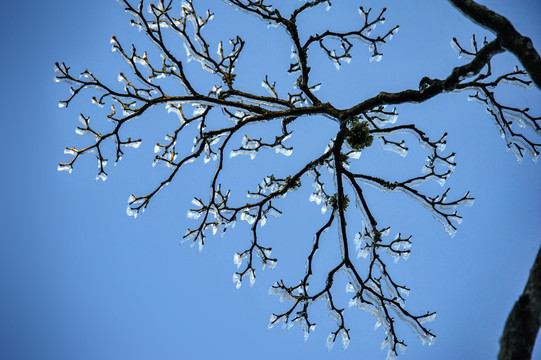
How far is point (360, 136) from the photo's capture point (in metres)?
3.27

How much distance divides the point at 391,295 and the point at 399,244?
0.61 m

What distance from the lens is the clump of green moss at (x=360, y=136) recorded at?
10.7ft

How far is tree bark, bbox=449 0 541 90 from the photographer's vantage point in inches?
81.2

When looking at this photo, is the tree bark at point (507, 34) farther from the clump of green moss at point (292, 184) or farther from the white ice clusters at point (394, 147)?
the clump of green moss at point (292, 184)

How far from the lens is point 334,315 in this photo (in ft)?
11.1

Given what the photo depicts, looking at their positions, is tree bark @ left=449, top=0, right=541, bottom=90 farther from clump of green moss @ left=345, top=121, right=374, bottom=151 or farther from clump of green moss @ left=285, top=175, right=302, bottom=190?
clump of green moss @ left=285, top=175, right=302, bottom=190

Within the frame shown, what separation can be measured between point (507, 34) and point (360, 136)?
4.62ft

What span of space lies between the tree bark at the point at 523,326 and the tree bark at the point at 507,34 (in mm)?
1419

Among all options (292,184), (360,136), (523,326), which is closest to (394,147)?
(360,136)

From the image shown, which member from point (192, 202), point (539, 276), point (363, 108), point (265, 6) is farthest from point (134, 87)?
point (539, 276)

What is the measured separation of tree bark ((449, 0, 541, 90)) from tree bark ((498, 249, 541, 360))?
55.9 inches

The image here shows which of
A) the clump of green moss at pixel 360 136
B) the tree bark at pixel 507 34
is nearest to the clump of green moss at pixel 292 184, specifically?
the clump of green moss at pixel 360 136

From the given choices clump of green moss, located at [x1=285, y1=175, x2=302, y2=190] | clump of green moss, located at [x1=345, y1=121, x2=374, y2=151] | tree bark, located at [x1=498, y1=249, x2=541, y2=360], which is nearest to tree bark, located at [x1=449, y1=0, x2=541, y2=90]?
clump of green moss, located at [x1=345, y1=121, x2=374, y2=151]

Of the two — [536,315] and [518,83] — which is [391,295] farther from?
[518,83]
